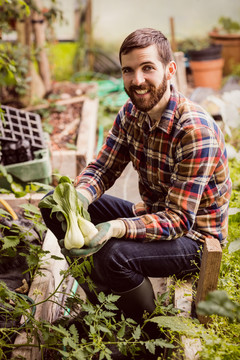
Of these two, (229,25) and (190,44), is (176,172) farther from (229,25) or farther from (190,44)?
(229,25)

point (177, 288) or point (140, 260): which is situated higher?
point (140, 260)

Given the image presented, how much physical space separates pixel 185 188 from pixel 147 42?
76 centimetres

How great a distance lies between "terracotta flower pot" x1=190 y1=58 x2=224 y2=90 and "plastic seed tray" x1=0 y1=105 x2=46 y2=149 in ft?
13.0

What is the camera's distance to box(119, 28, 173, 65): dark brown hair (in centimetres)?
210

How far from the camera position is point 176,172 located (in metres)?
2.10

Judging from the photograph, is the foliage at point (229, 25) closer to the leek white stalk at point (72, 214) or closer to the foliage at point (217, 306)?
the leek white stalk at point (72, 214)

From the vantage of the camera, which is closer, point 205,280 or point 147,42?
point 205,280

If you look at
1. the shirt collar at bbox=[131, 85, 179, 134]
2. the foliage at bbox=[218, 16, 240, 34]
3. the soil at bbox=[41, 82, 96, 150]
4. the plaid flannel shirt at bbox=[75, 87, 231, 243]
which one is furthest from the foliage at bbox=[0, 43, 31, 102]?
the foliage at bbox=[218, 16, 240, 34]

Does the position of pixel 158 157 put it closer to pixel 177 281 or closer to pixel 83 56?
pixel 177 281

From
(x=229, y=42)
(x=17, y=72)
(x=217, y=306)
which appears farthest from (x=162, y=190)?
(x=229, y=42)

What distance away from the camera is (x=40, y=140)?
3.67 metres

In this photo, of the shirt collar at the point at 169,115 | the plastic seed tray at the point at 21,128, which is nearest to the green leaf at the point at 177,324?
the shirt collar at the point at 169,115

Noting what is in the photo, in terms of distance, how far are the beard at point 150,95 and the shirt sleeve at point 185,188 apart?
0.86 ft

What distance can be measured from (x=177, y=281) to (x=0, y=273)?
3.42ft
